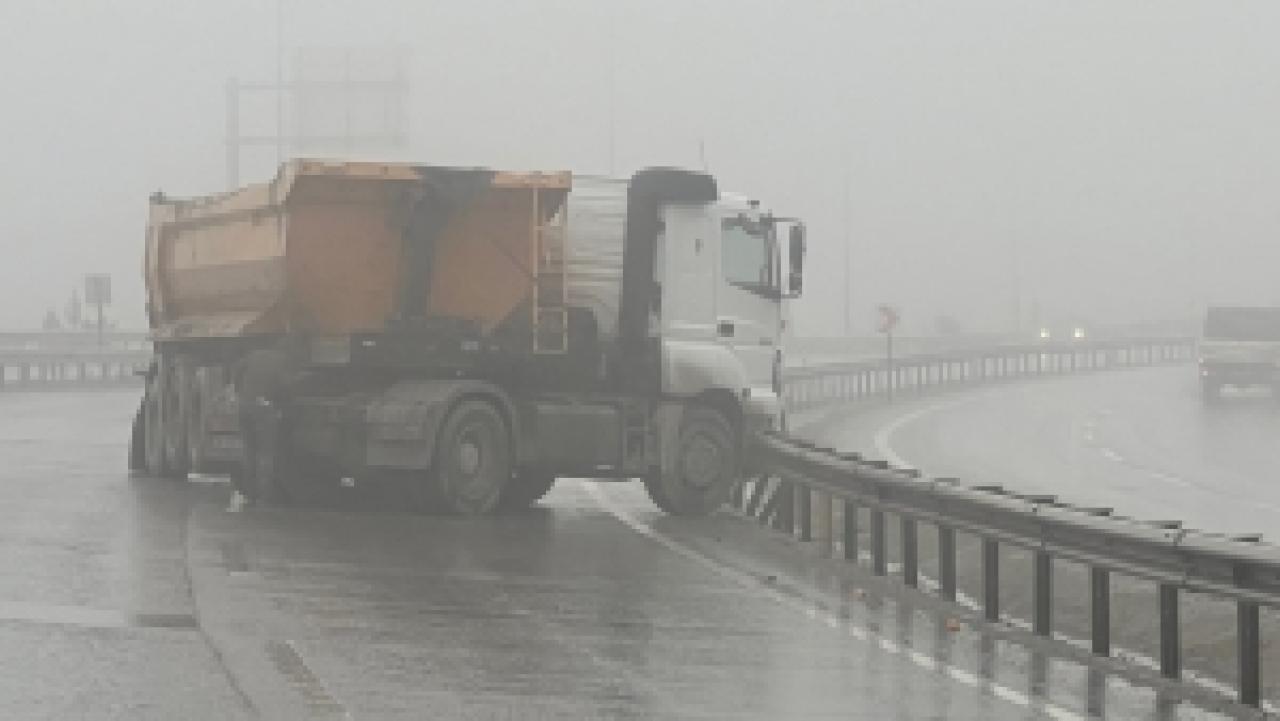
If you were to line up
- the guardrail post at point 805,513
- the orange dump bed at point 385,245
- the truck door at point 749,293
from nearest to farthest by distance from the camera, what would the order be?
the guardrail post at point 805,513 < the orange dump bed at point 385,245 < the truck door at point 749,293

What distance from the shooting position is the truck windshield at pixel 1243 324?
5431 centimetres

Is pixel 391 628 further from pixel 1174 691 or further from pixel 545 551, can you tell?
pixel 545 551

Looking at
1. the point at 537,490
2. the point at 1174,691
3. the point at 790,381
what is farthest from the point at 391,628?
the point at 790,381

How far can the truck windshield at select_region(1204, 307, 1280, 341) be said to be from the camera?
54.3 m

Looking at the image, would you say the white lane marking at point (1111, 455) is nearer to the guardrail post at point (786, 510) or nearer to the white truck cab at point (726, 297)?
the white truck cab at point (726, 297)

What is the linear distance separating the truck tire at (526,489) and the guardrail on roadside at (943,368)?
21409mm

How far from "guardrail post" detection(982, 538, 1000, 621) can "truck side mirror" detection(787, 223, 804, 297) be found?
307 inches

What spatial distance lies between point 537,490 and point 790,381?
996 inches

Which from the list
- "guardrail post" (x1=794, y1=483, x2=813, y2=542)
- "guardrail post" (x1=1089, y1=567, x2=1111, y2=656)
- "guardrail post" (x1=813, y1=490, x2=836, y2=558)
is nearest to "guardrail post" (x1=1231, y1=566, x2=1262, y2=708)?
"guardrail post" (x1=1089, y1=567, x2=1111, y2=656)

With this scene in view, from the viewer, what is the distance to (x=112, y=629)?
11.1m

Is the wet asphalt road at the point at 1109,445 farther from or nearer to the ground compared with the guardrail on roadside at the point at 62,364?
nearer to the ground

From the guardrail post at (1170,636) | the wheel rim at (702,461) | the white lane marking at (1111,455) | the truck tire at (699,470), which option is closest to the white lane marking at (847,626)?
the truck tire at (699,470)

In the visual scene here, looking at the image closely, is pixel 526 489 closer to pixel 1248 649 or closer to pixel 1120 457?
pixel 1248 649

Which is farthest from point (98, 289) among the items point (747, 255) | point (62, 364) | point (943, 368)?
point (747, 255)
